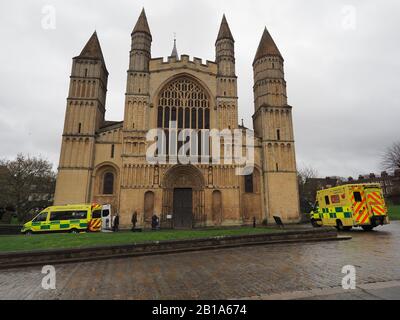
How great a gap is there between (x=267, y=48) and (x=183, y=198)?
21.7m

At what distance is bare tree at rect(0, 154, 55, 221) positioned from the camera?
32.0 m

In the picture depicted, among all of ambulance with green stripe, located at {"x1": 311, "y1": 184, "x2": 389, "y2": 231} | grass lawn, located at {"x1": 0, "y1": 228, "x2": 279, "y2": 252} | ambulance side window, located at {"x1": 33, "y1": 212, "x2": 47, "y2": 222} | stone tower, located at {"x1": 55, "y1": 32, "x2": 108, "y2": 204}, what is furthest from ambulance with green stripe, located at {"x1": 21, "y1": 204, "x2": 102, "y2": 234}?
ambulance with green stripe, located at {"x1": 311, "y1": 184, "x2": 389, "y2": 231}

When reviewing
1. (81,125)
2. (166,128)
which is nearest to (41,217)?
(81,125)

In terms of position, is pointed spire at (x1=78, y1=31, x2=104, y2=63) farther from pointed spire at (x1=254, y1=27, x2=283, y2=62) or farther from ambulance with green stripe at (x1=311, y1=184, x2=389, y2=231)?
ambulance with green stripe at (x1=311, y1=184, x2=389, y2=231)

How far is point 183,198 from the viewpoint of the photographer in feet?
84.7

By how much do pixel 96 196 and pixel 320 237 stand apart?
67.6ft

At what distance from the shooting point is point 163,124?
26766mm

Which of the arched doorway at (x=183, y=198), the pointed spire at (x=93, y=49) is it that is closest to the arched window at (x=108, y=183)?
the arched doorway at (x=183, y=198)

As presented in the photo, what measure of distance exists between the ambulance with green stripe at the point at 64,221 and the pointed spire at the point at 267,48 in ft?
87.3

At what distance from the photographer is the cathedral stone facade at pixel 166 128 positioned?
2458 cm

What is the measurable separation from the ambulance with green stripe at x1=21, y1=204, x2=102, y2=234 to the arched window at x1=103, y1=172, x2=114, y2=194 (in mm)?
5798

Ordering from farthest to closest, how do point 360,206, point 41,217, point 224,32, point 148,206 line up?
point 224,32, point 148,206, point 41,217, point 360,206

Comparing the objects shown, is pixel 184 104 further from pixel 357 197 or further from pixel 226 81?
pixel 357 197
